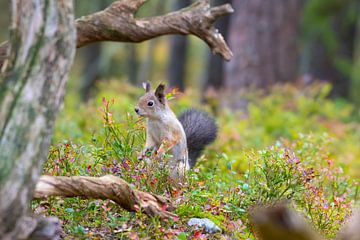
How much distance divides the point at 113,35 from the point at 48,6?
2555 mm

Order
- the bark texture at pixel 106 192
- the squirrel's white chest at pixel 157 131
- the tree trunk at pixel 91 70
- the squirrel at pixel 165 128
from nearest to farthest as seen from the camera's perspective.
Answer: the bark texture at pixel 106 192
the squirrel at pixel 165 128
the squirrel's white chest at pixel 157 131
the tree trunk at pixel 91 70

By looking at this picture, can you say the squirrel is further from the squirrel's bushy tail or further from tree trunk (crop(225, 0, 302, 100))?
tree trunk (crop(225, 0, 302, 100))

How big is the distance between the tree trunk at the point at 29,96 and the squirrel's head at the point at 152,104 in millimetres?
2482

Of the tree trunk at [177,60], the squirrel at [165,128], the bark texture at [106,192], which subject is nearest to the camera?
the bark texture at [106,192]

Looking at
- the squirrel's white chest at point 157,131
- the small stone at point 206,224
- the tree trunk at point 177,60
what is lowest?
the small stone at point 206,224

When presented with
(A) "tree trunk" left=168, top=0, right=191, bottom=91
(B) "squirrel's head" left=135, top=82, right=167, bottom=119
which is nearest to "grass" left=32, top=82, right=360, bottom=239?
(B) "squirrel's head" left=135, top=82, right=167, bottom=119

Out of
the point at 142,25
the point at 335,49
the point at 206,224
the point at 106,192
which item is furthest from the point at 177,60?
the point at 106,192

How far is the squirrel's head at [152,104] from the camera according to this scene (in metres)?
6.21

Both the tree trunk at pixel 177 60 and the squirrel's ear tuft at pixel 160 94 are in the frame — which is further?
the tree trunk at pixel 177 60

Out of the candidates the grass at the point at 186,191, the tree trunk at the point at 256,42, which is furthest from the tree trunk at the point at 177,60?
the grass at the point at 186,191

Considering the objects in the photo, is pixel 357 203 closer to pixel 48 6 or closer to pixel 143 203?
pixel 143 203

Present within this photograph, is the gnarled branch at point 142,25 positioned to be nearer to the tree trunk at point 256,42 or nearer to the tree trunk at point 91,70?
the tree trunk at point 256,42

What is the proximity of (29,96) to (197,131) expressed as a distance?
3341mm

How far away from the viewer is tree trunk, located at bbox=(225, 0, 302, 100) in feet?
44.4
